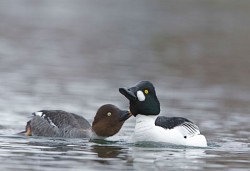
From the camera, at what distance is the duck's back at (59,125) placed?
67.1 feet

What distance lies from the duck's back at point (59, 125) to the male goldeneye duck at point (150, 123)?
1784mm

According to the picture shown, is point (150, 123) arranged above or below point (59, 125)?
below

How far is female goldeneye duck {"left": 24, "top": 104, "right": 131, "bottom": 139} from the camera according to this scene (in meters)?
20.2

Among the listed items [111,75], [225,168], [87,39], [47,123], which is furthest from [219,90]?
[87,39]

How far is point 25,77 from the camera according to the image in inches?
1180

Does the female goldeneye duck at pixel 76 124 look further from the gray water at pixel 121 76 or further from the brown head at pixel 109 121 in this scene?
the gray water at pixel 121 76

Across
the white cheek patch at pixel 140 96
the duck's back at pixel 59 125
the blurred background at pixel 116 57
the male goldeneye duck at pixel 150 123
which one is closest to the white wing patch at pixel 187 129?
the male goldeneye duck at pixel 150 123

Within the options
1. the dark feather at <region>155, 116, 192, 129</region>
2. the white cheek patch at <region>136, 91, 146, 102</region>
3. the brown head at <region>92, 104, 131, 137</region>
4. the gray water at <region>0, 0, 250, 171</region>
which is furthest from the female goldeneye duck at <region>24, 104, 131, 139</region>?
the white cheek patch at <region>136, 91, 146, 102</region>

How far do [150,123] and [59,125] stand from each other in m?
2.46

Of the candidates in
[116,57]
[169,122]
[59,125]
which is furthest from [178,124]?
[116,57]

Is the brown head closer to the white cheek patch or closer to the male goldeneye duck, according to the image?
the male goldeneye duck

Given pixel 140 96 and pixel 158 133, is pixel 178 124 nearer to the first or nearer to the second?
pixel 158 133

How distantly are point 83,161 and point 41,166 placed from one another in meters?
0.94

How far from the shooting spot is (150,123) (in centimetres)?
1872
